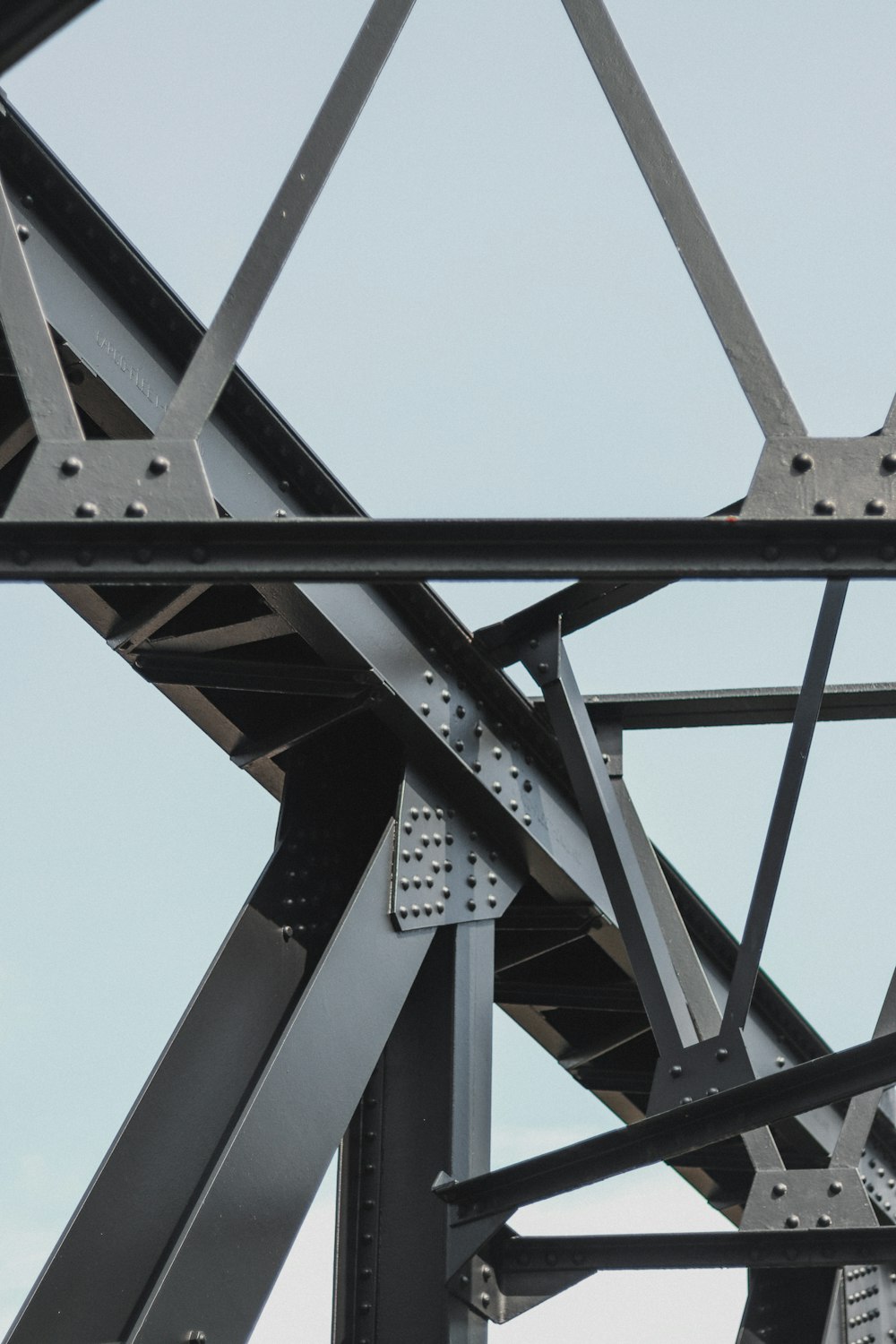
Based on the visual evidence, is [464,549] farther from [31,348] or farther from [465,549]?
[31,348]

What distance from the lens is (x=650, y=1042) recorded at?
34.6 ft

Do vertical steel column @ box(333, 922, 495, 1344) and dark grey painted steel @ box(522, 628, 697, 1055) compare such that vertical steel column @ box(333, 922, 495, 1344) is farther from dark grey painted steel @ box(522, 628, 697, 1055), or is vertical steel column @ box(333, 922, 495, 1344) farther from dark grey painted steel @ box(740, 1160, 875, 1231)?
dark grey painted steel @ box(740, 1160, 875, 1231)

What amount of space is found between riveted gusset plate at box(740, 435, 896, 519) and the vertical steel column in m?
3.63

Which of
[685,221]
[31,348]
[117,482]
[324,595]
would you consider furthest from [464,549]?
[324,595]

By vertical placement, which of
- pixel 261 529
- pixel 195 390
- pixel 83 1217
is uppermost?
pixel 195 390

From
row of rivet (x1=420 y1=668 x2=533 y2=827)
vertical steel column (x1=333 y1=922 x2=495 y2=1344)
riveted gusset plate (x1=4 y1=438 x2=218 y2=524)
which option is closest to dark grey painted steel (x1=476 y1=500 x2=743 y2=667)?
row of rivet (x1=420 y1=668 x2=533 y2=827)

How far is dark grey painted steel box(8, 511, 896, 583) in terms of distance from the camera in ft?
14.5

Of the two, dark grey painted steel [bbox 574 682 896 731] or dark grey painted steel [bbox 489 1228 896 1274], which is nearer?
dark grey painted steel [bbox 489 1228 896 1274]

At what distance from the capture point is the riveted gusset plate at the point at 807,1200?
7715 mm

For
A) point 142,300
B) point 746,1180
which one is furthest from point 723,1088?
point 746,1180

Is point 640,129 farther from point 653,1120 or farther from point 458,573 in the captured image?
point 653,1120

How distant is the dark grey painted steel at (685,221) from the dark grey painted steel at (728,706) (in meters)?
3.63

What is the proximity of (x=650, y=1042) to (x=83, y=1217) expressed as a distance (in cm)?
530

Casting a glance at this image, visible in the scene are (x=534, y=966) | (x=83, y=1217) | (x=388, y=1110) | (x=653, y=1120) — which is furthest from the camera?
(x=534, y=966)
